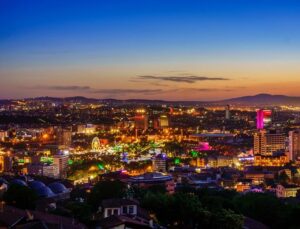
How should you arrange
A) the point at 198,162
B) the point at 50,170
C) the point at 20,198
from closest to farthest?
the point at 20,198 → the point at 50,170 → the point at 198,162

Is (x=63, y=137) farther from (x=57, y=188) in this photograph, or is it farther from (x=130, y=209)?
(x=130, y=209)

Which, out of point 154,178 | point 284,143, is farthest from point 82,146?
point 154,178

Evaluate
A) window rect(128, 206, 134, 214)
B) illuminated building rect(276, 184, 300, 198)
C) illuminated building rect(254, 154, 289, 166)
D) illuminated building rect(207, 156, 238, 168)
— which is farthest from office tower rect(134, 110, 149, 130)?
window rect(128, 206, 134, 214)

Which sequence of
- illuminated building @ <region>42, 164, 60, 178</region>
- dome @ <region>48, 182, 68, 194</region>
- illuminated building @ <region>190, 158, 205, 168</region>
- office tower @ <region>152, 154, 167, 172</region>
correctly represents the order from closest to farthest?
1. dome @ <region>48, 182, 68, 194</region>
2. illuminated building @ <region>42, 164, 60, 178</region>
3. office tower @ <region>152, 154, 167, 172</region>
4. illuminated building @ <region>190, 158, 205, 168</region>

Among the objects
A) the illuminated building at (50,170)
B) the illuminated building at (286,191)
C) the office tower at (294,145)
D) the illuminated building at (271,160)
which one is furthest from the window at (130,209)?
the office tower at (294,145)

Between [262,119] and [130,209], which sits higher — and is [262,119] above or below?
below

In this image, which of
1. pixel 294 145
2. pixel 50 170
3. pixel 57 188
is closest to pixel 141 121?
pixel 294 145

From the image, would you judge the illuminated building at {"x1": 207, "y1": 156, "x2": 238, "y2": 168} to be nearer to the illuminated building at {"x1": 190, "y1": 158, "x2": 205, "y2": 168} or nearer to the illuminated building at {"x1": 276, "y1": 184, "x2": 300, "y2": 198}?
the illuminated building at {"x1": 190, "y1": 158, "x2": 205, "y2": 168}
